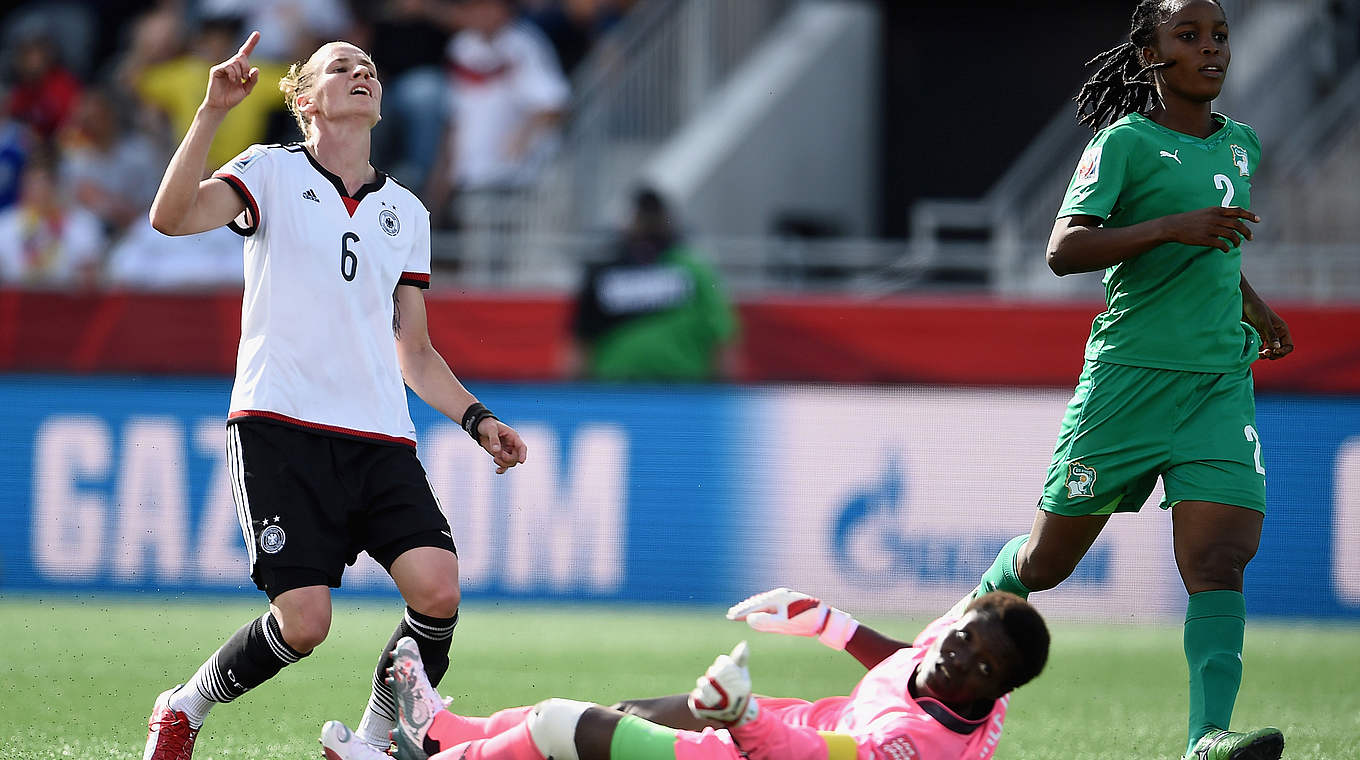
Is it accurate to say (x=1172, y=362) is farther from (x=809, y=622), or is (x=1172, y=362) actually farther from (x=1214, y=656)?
(x=809, y=622)

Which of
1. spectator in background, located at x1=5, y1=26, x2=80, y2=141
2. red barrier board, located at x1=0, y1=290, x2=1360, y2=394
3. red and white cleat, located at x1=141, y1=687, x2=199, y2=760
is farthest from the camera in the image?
spectator in background, located at x1=5, y1=26, x2=80, y2=141

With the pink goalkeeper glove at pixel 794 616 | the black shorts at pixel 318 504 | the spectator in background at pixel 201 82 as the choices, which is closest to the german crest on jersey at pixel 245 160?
the black shorts at pixel 318 504

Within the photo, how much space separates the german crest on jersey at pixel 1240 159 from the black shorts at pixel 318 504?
2505 mm

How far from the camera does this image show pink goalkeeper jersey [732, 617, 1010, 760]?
3.76m

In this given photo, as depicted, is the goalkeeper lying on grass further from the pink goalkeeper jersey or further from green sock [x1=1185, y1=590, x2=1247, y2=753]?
green sock [x1=1185, y1=590, x2=1247, y2=753]

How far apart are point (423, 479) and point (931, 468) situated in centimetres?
521

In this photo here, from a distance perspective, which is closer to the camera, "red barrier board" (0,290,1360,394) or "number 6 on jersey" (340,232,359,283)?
"number 6 on jersey" (340,232,359,283)

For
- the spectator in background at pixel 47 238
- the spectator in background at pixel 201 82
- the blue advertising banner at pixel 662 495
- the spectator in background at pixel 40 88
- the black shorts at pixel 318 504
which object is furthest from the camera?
the spectator in background at pixel 40 88

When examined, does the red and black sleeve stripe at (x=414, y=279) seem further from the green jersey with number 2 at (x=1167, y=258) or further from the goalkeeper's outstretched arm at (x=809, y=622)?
the green jersey with number 2 at (x=1167, y=258)

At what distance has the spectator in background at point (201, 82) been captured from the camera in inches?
516

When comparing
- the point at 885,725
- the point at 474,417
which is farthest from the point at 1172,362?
the point at 474,417

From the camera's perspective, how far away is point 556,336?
10.5 metres

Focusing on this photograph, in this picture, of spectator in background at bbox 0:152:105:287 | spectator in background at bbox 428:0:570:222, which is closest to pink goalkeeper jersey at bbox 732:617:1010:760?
spectator in background at bbox 0:152:105:287

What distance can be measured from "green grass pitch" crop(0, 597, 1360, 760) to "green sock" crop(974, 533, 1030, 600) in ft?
2.17
